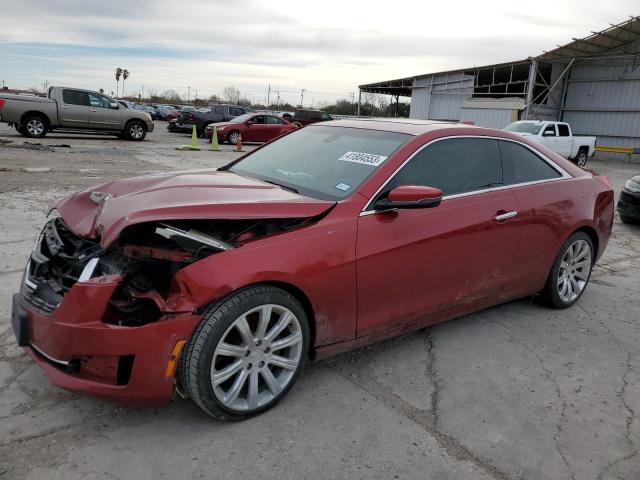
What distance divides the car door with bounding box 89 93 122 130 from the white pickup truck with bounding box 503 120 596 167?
562 inches

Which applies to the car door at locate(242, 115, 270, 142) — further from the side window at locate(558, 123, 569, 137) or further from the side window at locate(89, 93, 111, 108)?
the side window at locate(558, 123, 569, 137)

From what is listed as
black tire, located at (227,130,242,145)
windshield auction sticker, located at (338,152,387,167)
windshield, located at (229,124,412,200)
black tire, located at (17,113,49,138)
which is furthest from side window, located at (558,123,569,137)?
windshield auction sticker, located at (338,152,387,167)

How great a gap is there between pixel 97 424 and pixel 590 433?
257 cm

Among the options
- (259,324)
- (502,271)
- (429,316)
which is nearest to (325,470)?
(259,324)

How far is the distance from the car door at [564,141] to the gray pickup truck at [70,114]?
1579 cm

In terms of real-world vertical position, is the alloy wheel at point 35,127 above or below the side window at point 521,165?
below

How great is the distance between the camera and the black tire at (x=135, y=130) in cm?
1891

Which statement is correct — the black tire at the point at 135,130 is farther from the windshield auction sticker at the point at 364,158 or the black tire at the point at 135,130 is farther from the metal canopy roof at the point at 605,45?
the metal canopy roof at the point at 605,45

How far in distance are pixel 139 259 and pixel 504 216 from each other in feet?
8.09

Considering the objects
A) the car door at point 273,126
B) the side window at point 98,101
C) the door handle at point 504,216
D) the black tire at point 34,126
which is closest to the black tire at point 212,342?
the door handle at point 504,216

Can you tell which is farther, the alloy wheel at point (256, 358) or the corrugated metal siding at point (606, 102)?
the corrugated metal siding at point (606, 102)

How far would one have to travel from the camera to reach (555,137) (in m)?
20.4

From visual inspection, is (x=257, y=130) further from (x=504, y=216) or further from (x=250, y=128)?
(x=504, y=216)

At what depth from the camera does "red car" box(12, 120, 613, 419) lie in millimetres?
2475
